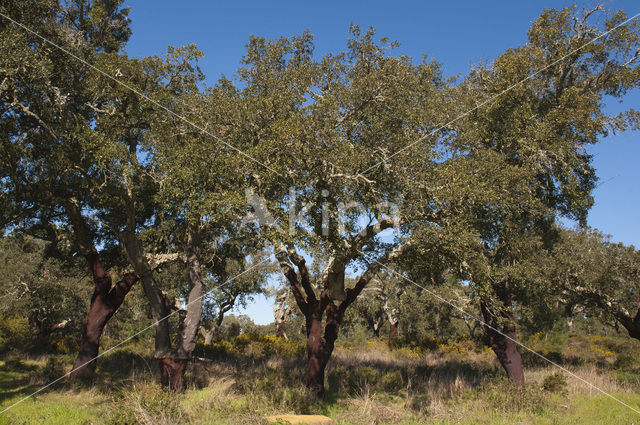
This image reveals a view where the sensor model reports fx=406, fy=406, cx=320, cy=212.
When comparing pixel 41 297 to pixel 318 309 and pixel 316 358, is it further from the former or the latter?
pixel 316 358

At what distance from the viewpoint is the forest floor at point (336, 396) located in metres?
9.52

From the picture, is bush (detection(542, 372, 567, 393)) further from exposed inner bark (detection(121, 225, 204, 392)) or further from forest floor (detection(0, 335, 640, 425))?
exposed inner bark (detection(121, 225, 204, 392))

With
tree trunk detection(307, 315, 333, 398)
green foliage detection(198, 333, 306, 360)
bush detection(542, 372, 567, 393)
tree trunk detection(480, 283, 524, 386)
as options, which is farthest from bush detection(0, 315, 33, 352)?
bush detection(542, 372, 567, 393)

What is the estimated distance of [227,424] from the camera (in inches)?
339

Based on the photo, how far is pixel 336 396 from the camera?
13.4m

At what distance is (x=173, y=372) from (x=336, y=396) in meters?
5.37

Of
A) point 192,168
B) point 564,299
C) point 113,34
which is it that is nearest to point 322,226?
point 192,168

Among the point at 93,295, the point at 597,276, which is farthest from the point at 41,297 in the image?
the point at 597,276

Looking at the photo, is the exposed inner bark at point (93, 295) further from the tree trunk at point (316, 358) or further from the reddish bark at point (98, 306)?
the tree trunk at point (316, 358)

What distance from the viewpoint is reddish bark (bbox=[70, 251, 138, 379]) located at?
1432 cm

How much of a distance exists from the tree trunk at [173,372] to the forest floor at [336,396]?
54 centimetres

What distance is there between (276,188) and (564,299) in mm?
14628

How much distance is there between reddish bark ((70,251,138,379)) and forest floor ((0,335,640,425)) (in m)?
1.07

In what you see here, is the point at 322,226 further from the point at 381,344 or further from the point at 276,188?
the point at 381,344
